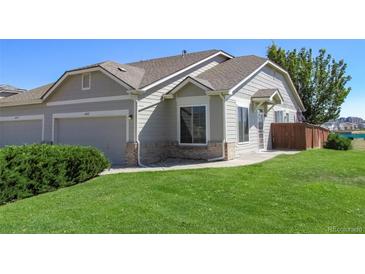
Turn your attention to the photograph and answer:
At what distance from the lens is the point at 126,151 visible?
13.2 m

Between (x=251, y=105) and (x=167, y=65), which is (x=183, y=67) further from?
(x=251, y=105)

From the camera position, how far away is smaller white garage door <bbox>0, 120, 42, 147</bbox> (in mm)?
17938

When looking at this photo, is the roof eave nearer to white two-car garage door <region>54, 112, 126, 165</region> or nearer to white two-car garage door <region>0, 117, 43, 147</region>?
white two-car garage door <region>54, 112, 126, 165</region>

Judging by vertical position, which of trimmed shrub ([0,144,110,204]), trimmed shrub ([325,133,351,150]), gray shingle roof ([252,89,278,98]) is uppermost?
gray shingle roof ([252,89,278,98])

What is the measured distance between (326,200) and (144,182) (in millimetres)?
4928

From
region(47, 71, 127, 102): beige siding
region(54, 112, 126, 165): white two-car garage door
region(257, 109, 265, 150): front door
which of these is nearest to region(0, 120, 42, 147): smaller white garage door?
region(54, 112, 126, 165): white two-car garage door

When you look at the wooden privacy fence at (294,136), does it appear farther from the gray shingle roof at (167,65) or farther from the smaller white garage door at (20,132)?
the smaller white garage door at (20,132)

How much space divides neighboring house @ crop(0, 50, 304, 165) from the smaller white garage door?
0.14 metres

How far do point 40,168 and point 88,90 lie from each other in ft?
24.5

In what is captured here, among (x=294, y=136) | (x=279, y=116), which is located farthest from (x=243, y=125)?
(x=279, y=116)

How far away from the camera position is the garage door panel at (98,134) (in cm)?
1395

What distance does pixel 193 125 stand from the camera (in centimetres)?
1399

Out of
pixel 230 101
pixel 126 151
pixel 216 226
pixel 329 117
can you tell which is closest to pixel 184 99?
pixel 230 101

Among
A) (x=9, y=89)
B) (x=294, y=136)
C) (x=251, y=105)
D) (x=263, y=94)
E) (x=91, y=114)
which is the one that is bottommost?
(x=294, y=136)
